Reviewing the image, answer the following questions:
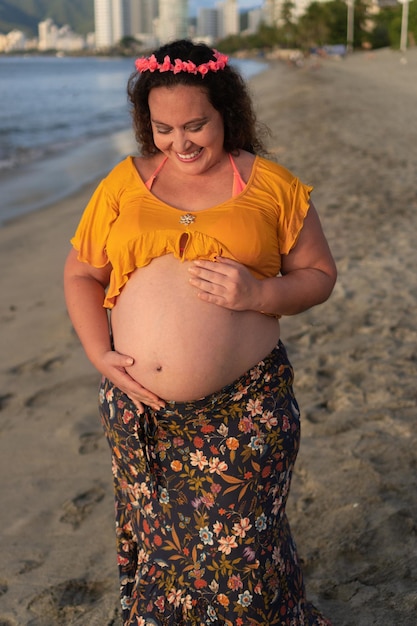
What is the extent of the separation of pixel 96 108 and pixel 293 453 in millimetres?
31038

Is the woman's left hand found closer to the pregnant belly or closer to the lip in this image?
the pregnant belly

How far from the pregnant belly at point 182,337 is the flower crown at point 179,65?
488mm

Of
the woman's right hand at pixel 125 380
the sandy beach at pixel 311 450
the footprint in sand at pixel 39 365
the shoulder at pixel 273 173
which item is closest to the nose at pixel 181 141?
the shoulder at pixel 273 173

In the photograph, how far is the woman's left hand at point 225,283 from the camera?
1818 millimetres

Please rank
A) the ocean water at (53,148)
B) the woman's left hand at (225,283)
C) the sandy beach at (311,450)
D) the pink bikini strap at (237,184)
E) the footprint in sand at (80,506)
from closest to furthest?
the woman's left hand at (225,283)
the pink bikini strap at (237,184)
the sandy beach at (311,450)
the footprint in sand at (80,506)
the ocean water at (53,148)

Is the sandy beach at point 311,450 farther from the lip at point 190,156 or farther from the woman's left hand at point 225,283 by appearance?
the woman's left hand at point 225,283

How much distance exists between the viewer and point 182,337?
1.92m

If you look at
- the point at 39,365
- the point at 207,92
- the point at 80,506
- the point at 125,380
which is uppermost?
the point at 207,92

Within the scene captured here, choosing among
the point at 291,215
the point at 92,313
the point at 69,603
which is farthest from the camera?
the point at 69,603

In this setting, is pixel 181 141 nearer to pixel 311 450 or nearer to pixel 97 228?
pixel 97 228

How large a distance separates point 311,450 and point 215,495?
165cm

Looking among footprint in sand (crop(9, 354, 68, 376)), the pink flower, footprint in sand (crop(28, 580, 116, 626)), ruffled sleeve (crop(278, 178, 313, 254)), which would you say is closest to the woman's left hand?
ruffled sleeve (crop(278, 178, 313, 254))

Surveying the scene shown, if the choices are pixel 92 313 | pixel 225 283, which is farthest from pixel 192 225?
pixel 92 313

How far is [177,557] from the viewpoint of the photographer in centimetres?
200
